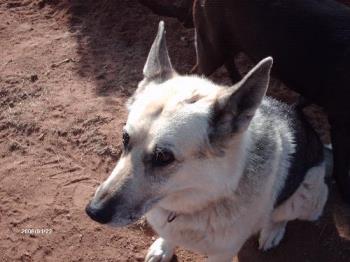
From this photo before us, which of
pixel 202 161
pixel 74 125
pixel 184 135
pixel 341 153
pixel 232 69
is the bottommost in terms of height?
pixel 74 125

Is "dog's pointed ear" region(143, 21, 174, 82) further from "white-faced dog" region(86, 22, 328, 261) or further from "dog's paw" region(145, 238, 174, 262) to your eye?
"dog's paw" region(145, 238, 174, 262)

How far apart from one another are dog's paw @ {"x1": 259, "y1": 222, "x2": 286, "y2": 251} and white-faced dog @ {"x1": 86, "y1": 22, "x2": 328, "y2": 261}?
46 centimetres

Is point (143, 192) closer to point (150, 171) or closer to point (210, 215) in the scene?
point (150, 171)

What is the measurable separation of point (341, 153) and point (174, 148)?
219 cm

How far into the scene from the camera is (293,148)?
11.0 ft

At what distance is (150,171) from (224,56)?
7.88ft

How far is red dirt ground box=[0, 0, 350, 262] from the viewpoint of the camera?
13.0 feet

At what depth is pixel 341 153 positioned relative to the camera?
163 inches

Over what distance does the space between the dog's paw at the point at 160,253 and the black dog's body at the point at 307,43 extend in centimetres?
→ 177

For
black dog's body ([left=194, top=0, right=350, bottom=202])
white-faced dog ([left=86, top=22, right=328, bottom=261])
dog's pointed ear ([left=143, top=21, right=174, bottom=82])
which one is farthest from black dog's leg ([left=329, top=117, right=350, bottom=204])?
dog's pointed ear ([left=143, top=21, right=174, bottom=82])

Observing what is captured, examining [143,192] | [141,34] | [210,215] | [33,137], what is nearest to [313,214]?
[210,215]

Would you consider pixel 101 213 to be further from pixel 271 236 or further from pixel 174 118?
pixel 271 236

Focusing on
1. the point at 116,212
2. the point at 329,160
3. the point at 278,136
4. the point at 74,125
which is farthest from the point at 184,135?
the point at 74,125
